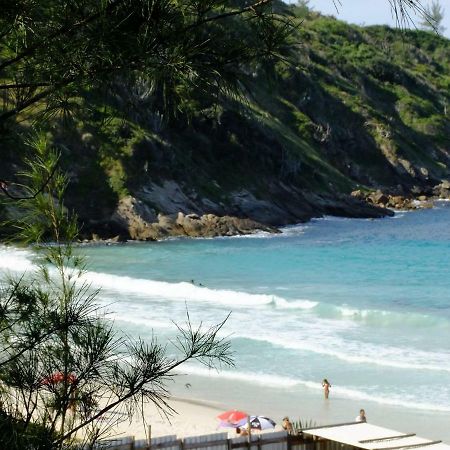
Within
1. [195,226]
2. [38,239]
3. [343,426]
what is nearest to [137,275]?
[195,226]

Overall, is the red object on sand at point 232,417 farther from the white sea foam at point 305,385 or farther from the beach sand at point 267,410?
the white sea foam at point 305,385

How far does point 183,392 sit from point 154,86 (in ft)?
65.2

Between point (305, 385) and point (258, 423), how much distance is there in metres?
5.62

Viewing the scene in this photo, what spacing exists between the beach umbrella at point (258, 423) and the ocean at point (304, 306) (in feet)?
7.65

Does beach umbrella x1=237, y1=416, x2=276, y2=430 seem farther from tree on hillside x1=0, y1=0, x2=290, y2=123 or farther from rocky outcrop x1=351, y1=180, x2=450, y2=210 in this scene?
rocky outcrop x1=351, y1=180, x2=450, y2=210

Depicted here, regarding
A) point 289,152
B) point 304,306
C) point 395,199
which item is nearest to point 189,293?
point 304,306

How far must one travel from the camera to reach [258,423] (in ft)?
67.7

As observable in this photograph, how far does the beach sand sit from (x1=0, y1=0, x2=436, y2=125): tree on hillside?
14866mm

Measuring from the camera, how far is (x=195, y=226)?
67875 mm

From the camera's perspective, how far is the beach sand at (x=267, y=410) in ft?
70.7

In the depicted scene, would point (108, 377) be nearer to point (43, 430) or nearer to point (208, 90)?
point (43, 430)

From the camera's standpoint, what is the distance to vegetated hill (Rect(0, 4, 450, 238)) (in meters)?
68.8

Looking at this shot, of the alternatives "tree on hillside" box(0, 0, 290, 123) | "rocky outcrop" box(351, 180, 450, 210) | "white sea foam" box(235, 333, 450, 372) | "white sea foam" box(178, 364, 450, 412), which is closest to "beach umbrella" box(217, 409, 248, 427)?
"white sea foam" box(178, 364, 450, 412)

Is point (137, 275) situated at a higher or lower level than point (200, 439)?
higher
